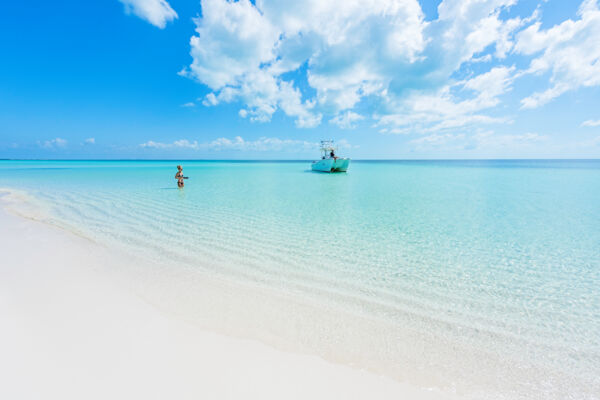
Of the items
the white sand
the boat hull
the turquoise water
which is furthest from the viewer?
the boat hull

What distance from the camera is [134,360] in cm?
270

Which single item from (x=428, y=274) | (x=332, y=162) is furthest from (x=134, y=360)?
(x=332, y=162)

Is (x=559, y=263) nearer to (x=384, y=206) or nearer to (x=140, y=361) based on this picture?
(x=384, y=206)

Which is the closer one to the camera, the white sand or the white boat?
the white sand

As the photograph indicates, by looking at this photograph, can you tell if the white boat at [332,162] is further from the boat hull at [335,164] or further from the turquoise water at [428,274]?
the turquoise water at [428,274]

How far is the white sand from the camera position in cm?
238

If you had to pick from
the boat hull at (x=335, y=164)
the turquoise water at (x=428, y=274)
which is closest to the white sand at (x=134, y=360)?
the turquoise water at (x=428, y=274)

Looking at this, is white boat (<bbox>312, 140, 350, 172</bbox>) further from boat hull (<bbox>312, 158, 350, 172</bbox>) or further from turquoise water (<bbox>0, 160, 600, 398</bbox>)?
turquoise water (<bbox>0, 160, 600, 398</bbox>)

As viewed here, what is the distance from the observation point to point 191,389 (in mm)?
2404

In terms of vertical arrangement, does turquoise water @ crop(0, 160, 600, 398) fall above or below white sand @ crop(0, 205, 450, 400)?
below

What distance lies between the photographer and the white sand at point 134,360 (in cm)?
238

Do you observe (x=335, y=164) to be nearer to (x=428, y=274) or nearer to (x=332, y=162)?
(x=332, y=162)

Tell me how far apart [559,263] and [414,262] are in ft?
12.3

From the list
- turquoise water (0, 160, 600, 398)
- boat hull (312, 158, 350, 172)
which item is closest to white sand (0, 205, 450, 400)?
turquoise water (0, 160, 600, 398)
